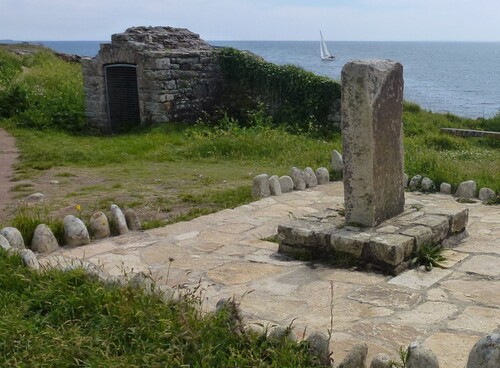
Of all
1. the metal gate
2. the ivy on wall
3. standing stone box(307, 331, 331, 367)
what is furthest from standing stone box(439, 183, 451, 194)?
the metal gate

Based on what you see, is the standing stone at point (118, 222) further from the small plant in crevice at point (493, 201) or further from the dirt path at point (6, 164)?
the small plant in crevice at point (493, 201)

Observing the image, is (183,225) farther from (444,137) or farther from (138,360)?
(444,137)

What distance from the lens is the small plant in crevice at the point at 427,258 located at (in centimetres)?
554

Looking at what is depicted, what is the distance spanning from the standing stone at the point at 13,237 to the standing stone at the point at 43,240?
4.7 inches

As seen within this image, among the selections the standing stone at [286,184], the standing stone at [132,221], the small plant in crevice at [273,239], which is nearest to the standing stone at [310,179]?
the standing stone at [286,184]

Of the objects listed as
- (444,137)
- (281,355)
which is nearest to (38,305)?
(281,355)

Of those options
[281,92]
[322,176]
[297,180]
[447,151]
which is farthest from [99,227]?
[281,92]

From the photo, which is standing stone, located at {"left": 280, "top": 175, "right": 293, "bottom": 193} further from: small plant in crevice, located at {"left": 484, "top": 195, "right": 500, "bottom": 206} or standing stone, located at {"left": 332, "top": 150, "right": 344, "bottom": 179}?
small plant in crevice, located at {"left": 484, "top": 195, "right": 500, "bottom": 206}

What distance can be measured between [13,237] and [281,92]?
10772mm

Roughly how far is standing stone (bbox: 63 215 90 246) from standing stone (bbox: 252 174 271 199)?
2.65 meters

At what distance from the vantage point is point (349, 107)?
592cm

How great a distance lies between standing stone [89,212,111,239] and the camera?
21.5ft

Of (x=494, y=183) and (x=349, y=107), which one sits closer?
(x=349, y=107)

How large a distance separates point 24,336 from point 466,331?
2.79 metres
